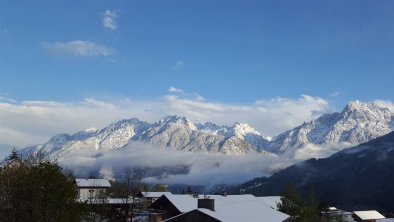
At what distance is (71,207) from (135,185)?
5397 centimetres

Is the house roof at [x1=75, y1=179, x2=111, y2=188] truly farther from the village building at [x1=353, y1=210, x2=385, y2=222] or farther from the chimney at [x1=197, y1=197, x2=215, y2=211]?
the village building at [x1=353, y1=210, x2=385, y2=222]

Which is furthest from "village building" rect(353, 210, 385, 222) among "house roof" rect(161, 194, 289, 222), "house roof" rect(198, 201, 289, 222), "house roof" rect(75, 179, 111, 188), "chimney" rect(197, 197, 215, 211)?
"chimney" rect(197, 197, 215, 211)

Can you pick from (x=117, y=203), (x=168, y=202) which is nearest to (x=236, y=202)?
(x=168, y=202)

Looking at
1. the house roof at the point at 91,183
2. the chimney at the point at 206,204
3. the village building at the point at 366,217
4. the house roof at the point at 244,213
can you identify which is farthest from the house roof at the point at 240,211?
the village building at the point at 366,217

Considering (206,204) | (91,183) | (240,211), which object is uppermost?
(91,183)

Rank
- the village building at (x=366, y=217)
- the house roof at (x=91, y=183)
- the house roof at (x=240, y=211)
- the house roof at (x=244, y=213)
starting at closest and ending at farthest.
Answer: the house roof at (x=244, y=213) < the house roof at (x=240, y=211) < the house roof at (x=91, y=183) < the village building at (x=366, y=217)

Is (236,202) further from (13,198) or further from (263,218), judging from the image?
(13,198)

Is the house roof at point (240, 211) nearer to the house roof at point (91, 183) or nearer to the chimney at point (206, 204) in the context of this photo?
the chimney at point (206, 204)

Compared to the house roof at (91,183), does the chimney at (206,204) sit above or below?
below

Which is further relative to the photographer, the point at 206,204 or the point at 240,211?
the point at 206,204

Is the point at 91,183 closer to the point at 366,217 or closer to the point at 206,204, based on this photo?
the point at 206,204

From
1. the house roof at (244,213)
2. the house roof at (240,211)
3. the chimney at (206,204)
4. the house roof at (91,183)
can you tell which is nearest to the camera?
the house roof at (244,213)

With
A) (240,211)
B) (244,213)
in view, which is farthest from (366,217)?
(244,213)

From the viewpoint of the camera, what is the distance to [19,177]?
116 ft
